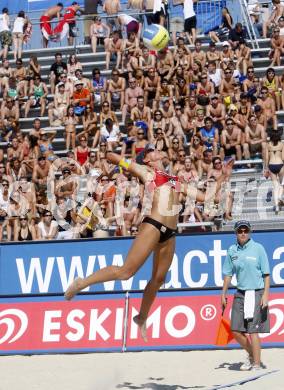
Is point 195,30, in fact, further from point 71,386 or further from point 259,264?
point 71,386

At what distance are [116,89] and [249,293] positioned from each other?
1008cm

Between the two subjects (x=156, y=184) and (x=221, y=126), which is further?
(x=221, y=126)

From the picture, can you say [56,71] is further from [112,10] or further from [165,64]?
[165,64]

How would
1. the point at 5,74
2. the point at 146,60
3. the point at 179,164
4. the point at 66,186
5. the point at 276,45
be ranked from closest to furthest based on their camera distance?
the point at 179,164, the point at 66,186, the point at 276,45, the point at 146,60, the point at 5,74

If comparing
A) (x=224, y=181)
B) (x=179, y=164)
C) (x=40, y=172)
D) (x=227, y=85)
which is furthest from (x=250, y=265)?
(x=227, y=85)

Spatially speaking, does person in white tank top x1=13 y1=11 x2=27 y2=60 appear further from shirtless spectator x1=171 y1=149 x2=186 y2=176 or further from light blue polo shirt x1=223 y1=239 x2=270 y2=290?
light blue polo shirt x1=223 y1=239 x2=270 y2=290

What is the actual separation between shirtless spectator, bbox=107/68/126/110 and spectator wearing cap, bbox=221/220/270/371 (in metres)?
9.58

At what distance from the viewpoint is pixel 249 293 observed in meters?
10.5

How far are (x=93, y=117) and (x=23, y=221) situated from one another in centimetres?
342

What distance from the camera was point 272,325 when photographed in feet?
39.4

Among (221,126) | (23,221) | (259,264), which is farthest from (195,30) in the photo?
(259,264)

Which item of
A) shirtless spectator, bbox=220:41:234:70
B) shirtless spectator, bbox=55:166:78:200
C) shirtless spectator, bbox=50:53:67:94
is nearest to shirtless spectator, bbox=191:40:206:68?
shirtless spectator, bbox=220:41:234:70

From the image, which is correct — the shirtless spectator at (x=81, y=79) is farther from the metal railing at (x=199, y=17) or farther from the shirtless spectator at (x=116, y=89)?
the metal railing at (x=199, y=17)

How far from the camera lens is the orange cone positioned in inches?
431
